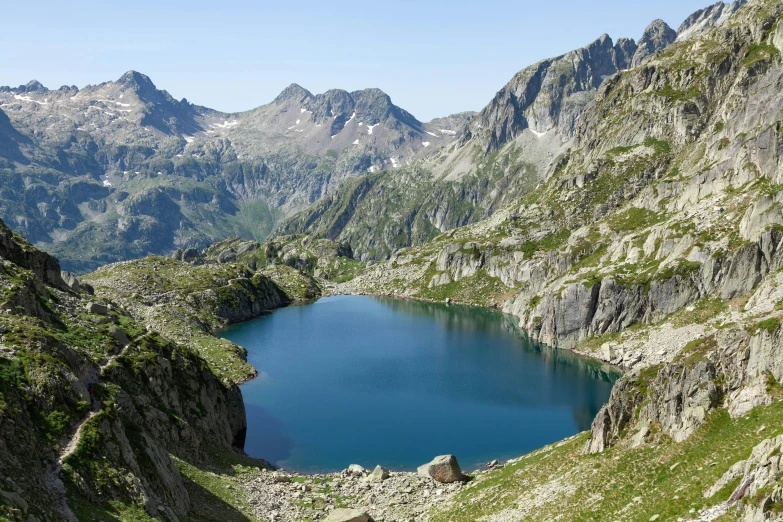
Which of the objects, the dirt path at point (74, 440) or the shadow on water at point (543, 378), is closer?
the dirt path at point (74, 440)

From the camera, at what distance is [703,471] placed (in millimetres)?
36969

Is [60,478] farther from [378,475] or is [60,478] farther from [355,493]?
[378,475]

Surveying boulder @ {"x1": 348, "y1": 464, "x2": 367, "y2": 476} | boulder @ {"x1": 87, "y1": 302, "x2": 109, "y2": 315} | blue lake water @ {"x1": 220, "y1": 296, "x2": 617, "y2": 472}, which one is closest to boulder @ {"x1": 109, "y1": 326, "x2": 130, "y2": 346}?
boulder @ {"x1": 87, "y1": 302, "x2": 109, "y2": 315}

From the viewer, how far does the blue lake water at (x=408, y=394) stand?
80.4 m

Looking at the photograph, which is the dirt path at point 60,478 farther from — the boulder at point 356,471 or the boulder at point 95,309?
the boulder at point 356,471

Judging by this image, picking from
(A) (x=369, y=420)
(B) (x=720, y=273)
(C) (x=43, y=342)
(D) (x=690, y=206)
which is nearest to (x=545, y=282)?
(D) (x=690, y=206)

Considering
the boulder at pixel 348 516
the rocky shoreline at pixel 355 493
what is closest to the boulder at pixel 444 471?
the rocky shoreline at pixel 355 493

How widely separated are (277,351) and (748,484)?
4823 inches

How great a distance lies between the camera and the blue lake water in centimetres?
8044

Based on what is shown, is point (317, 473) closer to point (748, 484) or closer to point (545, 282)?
point (748, 484)

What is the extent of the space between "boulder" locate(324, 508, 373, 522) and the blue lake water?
2296 cm

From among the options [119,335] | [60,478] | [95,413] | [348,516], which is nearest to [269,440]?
[119,335]

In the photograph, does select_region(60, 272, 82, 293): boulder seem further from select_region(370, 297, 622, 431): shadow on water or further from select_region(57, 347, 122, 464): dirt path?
select_region(370, 297, 622, 431): shadow on water

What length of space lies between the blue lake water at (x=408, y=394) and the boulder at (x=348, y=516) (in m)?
23.0
